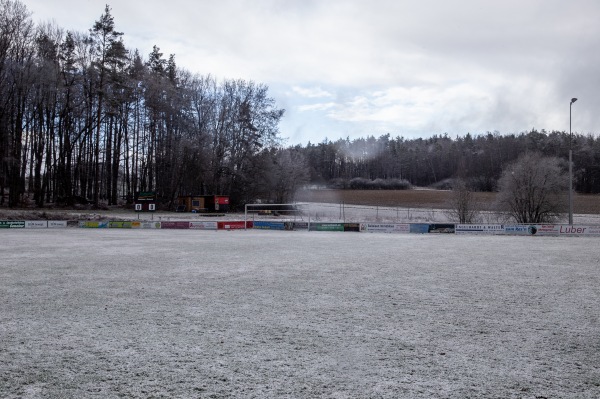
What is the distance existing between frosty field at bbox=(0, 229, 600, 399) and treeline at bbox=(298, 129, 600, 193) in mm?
49126

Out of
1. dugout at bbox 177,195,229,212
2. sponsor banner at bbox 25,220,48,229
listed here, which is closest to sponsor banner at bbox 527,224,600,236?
dugout at bbox 177,195,229,212

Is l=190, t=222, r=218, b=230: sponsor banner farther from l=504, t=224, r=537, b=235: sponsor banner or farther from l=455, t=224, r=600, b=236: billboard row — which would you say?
l=504, t=224, r=537, b=235: sponsor banner

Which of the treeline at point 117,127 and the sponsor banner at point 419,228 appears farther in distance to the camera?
the treeline at point 117,127

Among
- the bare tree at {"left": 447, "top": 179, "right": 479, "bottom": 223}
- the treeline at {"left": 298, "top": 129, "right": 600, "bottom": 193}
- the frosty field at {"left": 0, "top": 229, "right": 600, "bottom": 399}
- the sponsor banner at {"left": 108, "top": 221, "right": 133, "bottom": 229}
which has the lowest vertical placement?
the frosty field at {"left": 0, "top": 229, "right": 600, "bottom": 399}

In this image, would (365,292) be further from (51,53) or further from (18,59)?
(51,53)

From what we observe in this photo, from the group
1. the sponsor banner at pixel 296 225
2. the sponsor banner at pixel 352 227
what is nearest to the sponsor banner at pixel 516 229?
the sponsor banner at pixel 352 227

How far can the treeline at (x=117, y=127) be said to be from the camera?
4491 cm

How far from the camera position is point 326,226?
109ft

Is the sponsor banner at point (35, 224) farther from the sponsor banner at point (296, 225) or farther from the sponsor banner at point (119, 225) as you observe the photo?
the sponsor banner at point (296, 225)

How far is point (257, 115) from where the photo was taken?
58781 millimetres

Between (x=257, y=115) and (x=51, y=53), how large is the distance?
24251mm

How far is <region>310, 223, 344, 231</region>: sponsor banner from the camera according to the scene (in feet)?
107

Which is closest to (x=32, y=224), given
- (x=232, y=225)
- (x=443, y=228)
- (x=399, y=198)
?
(x=232, y=225)

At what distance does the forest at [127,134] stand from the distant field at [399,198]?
2.14m
